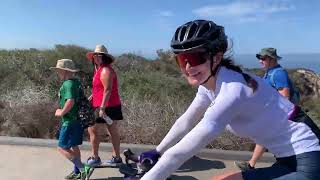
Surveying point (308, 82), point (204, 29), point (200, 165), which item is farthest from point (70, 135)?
point (308, 82)

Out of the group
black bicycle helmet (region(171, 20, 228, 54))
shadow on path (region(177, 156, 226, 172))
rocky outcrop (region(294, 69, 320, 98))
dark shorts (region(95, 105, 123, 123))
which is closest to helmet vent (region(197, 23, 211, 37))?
black bicycle helmet (region(171, 20, 228, 54))

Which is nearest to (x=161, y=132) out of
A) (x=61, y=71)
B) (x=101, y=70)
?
(x=101, y=70)

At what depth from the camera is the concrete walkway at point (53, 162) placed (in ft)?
22.1

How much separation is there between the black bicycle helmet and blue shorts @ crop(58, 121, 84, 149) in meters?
3.82

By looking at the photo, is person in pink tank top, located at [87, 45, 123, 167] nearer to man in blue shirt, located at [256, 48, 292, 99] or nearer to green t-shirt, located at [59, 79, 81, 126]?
green t-shirt, located at [59, 79, 81, 126]

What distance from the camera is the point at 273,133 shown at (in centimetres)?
264

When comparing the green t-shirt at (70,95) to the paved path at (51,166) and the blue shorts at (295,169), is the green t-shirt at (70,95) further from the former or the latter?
the blue shorts at (295,169)

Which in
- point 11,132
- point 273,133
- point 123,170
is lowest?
point 11,132

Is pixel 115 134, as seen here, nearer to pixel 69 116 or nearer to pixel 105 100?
pixel 105 100

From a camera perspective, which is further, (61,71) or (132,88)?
(132,88)

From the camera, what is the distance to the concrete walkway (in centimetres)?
675

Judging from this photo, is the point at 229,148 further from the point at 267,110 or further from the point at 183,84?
the point at 183,84

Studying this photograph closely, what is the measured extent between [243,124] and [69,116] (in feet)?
12.8

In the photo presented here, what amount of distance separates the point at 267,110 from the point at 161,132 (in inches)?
228
